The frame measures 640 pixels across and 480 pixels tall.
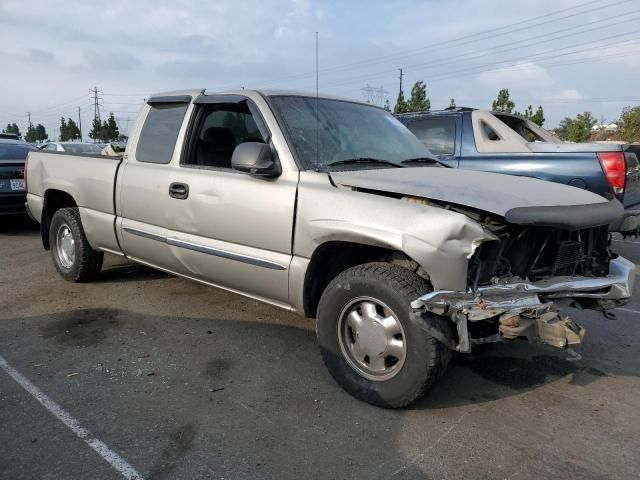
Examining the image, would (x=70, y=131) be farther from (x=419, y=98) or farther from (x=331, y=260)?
(x=331, y=260)

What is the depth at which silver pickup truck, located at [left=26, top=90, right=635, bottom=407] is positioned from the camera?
276 cm

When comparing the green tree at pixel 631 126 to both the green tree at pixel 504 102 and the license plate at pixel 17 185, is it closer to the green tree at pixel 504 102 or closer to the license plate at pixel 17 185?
the green tree at pixel 504 102

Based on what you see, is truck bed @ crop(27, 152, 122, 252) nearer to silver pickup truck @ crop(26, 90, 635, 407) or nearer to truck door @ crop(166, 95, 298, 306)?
silver pickup truck @ crop(26, 90, 635, 407)

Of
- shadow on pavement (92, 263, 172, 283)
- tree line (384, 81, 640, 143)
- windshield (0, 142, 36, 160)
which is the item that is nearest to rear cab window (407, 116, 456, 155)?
shadow on pavement (92, 263, 172, 283)

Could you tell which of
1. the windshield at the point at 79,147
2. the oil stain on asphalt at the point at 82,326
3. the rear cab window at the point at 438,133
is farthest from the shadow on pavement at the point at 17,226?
the rear cab window at the point at 438,133

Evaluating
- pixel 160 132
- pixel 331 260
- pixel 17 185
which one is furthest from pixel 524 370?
pixel 17 185

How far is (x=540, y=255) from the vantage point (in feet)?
10.4

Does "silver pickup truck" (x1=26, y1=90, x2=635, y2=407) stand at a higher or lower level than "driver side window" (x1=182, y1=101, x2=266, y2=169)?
lower

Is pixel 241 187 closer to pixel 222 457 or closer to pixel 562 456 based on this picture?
pixel 222 457

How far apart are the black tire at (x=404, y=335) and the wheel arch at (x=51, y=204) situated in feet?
12.4

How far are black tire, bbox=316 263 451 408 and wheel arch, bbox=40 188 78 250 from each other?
12.4 feet

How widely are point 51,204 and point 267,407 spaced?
4.14m

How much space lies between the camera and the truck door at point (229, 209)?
3.54 metres

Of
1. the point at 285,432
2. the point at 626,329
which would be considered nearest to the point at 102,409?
the point at 285,432
